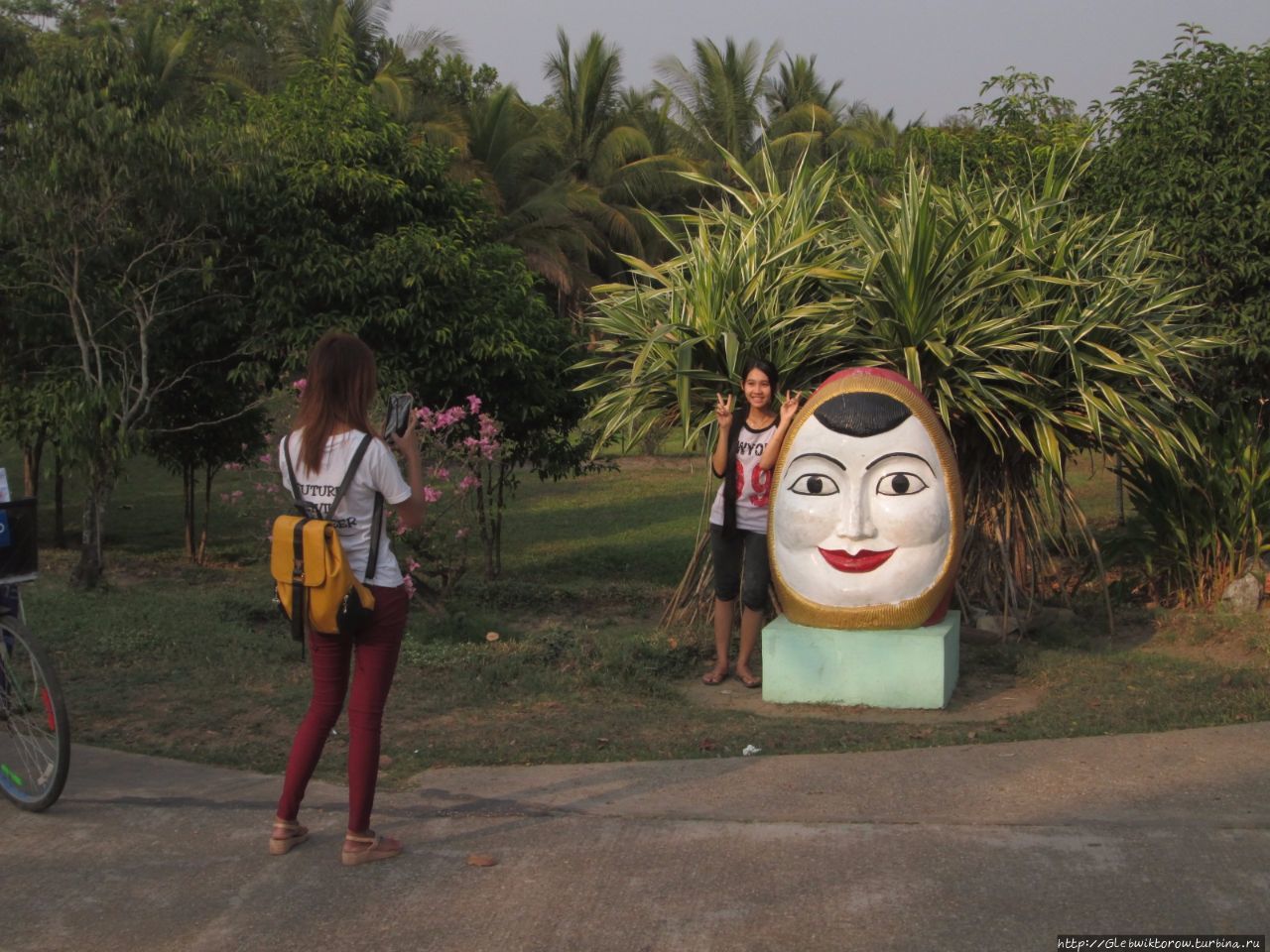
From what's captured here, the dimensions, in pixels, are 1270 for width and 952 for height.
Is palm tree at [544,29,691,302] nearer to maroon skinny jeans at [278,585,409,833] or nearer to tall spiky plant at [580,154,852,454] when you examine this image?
tall spiky plant at [580,154,852,454]

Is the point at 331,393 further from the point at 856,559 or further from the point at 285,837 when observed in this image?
the point at 856,559

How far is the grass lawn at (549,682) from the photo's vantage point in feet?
19.4

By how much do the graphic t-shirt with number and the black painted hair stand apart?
17.6 inches

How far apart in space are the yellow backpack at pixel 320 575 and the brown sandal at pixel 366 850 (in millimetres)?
640

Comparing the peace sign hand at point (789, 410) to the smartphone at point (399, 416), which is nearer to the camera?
the smartphone at point (399, 416)

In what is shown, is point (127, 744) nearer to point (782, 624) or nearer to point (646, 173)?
point (782, 624)

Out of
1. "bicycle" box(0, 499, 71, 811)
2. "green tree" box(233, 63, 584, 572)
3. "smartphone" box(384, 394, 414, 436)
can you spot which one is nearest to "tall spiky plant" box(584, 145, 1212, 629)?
"green tree" box(233, 63, 584, 572)

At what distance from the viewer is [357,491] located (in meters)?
Answer: 4.28

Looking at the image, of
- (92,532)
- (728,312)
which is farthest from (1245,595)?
(92,532)

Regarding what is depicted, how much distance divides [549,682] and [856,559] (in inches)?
64.7

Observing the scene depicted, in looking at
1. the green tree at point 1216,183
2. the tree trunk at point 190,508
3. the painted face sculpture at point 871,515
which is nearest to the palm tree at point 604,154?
the tree trunk at point 190,508

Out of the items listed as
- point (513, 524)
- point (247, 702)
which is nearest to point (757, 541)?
point (247, 702)

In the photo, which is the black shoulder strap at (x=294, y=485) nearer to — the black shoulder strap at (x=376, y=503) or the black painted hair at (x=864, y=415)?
the black shoulder strap at (x=376, y=503)

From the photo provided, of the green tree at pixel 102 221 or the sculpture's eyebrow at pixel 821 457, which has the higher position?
the green tree at pixel 102 221
